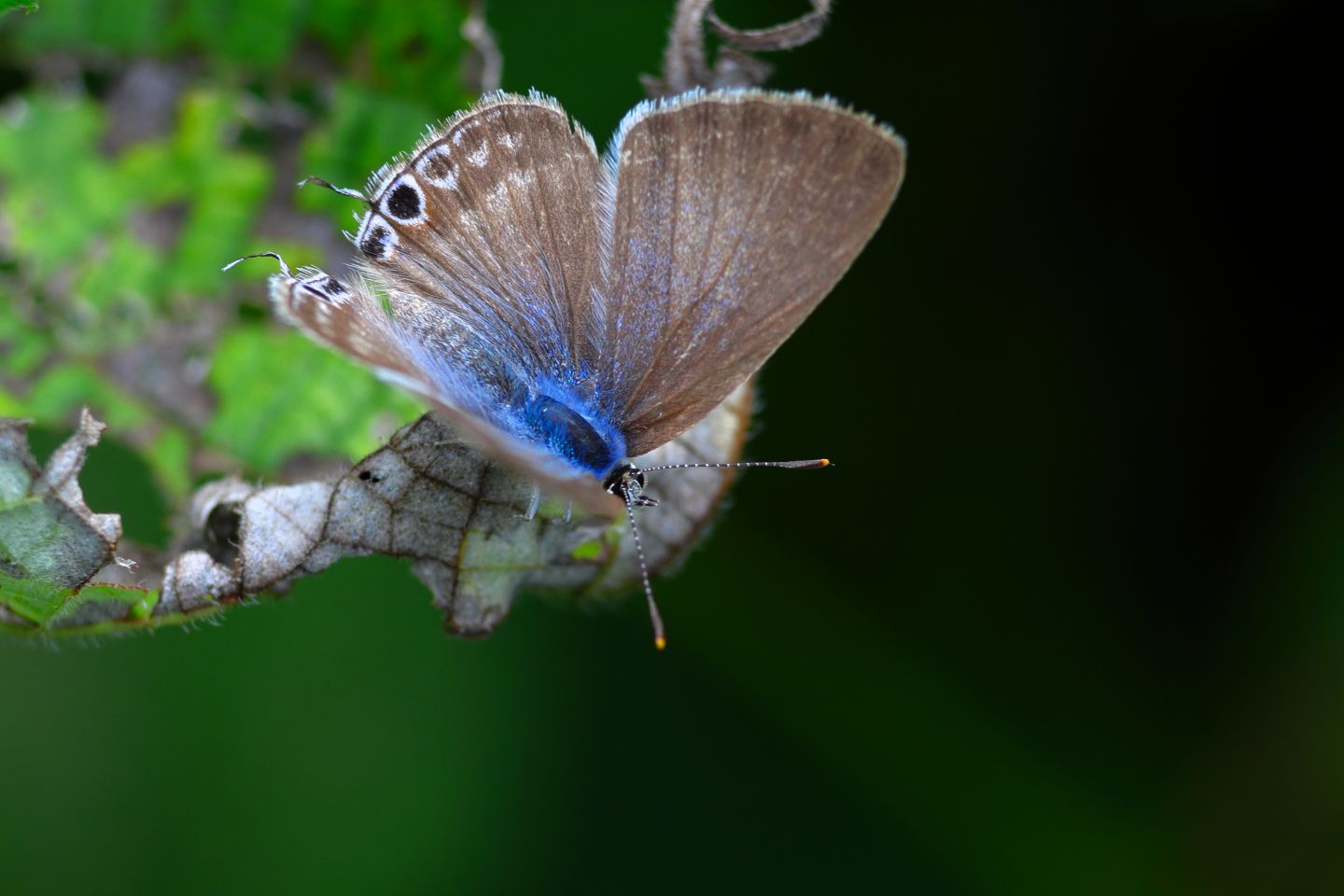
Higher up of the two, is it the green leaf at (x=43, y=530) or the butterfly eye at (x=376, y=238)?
the butterfly eye at (x=376, y=238)

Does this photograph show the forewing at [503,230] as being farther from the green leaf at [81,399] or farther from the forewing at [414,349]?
the green leaf at [81,399]

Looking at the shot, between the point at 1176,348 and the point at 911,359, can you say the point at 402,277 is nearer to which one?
the point at 911,359

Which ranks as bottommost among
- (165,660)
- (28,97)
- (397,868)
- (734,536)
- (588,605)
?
(397,868)

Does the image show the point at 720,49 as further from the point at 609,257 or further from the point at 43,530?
the point at 43,530

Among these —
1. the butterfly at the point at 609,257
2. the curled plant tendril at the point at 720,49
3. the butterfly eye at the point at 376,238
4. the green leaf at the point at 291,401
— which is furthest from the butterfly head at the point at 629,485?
the curled plant tendril at the point at 720,49

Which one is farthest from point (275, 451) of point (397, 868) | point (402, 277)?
point (397, 868)

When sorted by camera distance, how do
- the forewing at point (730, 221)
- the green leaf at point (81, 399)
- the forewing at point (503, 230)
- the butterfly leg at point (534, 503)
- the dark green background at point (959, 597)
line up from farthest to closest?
the dark green background at point (959, 597), the green leaf at point (81, 399), the forewing at point (503, 230), the forewing at point (730, 221), the butterfly leg at point (534, 503)
